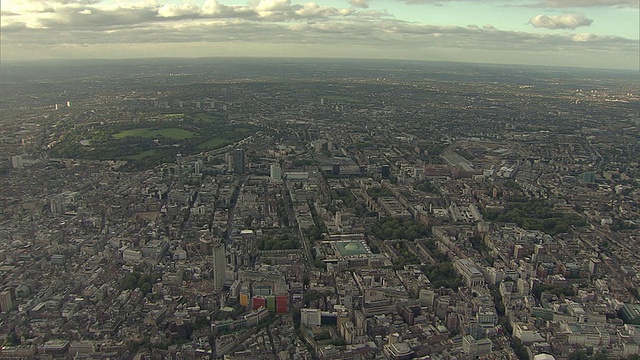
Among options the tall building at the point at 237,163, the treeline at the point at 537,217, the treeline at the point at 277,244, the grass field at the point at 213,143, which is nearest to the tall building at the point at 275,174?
the tall building at the point at 237,163

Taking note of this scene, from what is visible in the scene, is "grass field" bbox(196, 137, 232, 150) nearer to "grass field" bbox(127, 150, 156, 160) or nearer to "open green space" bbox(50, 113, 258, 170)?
"open green space" bbox(50, 113, 258, 170)

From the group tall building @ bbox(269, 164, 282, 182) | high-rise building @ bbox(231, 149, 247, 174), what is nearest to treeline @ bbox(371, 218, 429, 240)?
tall building @ bbox(269, 164, 282, 182)

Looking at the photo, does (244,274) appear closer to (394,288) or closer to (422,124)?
(394,288)

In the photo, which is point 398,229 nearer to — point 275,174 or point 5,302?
point 275,174

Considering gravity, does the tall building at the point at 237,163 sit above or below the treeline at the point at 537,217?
above

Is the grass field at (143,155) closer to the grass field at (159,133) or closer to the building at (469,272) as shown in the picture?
the grass field at (159,133)

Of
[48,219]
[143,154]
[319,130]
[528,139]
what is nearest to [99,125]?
[143,154]
